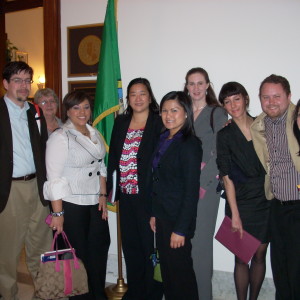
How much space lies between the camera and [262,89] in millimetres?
1966

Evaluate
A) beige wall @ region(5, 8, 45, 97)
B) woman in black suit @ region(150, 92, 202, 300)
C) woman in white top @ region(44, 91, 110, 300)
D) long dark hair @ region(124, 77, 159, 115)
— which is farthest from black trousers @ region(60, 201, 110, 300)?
beige wall @ region(5, 8, 45, 97)

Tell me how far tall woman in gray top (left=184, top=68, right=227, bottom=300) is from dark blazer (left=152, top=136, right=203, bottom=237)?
37cm

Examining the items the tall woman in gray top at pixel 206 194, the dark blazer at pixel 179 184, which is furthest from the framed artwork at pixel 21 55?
the dark blazer at pixel 179 184

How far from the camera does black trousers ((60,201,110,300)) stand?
2137 mm

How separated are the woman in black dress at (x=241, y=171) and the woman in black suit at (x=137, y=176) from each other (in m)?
0.49

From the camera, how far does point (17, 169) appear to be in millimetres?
2166

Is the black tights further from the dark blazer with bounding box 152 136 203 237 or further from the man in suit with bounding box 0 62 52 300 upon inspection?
the man in suit with bounding box 0 62 52 300

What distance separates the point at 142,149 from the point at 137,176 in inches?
7.6

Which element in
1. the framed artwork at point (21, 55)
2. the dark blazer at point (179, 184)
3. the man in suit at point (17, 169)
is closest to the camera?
the dark blazer at point (179, 184)

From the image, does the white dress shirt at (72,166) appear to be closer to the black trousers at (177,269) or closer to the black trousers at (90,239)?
the black trousers at (90,239)

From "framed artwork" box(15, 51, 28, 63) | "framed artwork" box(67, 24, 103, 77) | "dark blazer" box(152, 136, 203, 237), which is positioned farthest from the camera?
"framed artwork" box(15, 51, 28, 63)

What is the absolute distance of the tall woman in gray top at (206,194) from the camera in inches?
85.5

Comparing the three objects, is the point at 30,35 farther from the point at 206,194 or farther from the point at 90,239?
the point at 206,194

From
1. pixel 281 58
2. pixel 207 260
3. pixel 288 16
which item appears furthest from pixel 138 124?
pixel 288 16
